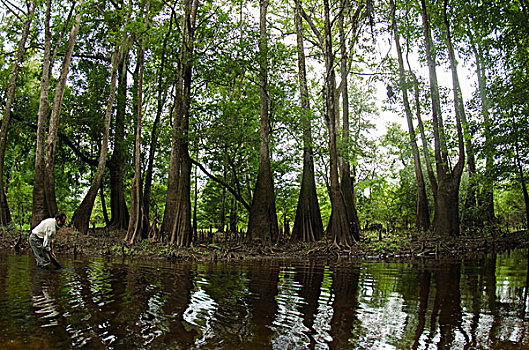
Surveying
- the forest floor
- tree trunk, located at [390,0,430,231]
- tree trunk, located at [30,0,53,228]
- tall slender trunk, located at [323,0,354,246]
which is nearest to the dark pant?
the forest floor

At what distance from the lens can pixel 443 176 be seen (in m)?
13.9

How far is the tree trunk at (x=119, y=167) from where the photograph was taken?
1795 centimetres

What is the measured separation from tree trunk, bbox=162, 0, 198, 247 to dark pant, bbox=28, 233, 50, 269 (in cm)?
496

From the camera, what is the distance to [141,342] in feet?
10.7

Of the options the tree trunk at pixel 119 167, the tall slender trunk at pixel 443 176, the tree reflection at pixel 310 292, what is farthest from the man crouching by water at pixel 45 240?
the tall slender trunk at pixel 443 176

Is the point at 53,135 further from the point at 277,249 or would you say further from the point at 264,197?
the point at 277,249

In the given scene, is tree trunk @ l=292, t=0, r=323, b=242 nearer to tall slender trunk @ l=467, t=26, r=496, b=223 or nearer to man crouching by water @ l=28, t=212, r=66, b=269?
tall slender trunk @ l=467, t=26, r=496, b=223

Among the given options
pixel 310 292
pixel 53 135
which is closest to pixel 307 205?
pixel 310 292

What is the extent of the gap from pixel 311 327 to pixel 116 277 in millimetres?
4240

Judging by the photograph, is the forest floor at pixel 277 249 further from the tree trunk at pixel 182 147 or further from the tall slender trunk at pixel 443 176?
the tree trunk at pixel 182 147

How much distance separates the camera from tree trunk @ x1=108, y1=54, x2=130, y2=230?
707 inches

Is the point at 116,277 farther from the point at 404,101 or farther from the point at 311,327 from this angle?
the point at 404,101

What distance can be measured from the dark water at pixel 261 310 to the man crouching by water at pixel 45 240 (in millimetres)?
367

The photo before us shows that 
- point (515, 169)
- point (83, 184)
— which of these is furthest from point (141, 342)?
point (83, 184)
